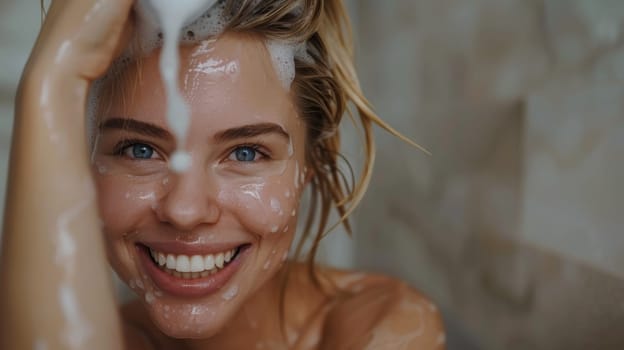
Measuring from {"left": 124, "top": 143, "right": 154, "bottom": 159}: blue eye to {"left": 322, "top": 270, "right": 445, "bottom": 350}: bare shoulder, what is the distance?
54 cm

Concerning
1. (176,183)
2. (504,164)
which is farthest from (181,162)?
(504,164)

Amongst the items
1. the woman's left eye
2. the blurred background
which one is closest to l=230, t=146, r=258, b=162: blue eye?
the woman's left eye

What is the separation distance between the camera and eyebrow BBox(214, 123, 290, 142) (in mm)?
850

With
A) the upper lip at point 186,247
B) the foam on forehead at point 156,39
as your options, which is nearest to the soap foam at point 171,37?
the foam on forehead at point 156,39

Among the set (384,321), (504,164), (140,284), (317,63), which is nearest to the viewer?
(140,284)

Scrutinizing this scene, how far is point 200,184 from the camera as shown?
820 millimetres

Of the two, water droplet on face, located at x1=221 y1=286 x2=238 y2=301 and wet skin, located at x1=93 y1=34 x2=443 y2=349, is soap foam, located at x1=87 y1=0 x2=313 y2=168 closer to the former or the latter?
wet skin, located at x1=93 y1=34 x2=443 y2=349

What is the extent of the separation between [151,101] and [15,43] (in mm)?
851

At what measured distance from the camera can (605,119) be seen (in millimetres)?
1129

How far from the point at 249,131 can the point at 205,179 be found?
0.10 metres

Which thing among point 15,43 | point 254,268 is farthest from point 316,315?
point 15,43

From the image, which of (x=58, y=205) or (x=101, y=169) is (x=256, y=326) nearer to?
(x=101, y=169)

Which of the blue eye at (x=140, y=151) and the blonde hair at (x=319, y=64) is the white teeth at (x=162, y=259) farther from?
the blonde hair at (x=319, y=64)

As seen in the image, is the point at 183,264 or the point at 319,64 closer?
the point at 183,264
